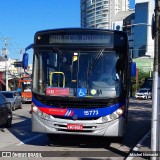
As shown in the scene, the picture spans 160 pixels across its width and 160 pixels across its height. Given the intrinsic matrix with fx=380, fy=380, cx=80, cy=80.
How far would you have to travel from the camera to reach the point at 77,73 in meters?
10.2

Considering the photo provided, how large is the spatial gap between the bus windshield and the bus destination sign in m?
0.25

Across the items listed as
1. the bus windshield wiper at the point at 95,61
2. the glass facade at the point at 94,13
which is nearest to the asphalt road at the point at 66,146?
the bus windshield wiper at the point at 95,61

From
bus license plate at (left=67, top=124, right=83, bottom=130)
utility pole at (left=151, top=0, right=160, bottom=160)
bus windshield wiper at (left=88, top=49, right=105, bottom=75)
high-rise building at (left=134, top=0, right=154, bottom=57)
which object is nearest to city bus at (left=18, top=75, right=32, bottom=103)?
bus windshield wiper at (left=88, top=49, right=105, bottom=75)

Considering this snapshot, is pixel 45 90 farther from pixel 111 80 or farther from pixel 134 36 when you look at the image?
pixel 134 36

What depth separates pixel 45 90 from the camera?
10391 millimetres

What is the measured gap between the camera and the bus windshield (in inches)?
399

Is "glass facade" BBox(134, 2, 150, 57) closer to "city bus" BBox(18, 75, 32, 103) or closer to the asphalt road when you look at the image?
"city bus" BBox(18, 75, 32, 103)

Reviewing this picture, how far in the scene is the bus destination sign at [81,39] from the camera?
10.5 meters

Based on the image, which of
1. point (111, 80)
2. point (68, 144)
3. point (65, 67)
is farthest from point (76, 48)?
point (68, 144)

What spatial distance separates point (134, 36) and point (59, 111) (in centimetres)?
10853

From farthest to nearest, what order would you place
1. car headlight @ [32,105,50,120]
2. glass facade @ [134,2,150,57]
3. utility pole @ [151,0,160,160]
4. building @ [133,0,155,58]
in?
glass facade @ [134,2,150,57]
building @ [133,0,155,58]
car headlight @ [32,105,50,120]
utility pole @ [151,0,160,160]

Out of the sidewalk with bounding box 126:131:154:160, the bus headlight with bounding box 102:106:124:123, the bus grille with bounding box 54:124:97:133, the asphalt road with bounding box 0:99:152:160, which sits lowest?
the asphalt road with bounding box 0:99:152:160

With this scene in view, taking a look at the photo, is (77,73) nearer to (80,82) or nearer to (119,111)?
(80,82)

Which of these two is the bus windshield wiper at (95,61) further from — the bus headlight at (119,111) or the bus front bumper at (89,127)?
the bus front bumper at (89,127)
